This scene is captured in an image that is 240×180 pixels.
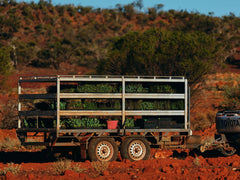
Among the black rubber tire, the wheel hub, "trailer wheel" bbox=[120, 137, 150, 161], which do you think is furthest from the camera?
the black rubber tire

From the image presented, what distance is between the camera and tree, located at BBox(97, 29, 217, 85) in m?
29.3

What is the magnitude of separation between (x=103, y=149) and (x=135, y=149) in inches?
45.1

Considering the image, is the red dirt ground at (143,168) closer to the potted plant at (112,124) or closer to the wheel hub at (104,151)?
the wheel hub at (104,151)

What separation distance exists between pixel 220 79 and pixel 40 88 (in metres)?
17.6

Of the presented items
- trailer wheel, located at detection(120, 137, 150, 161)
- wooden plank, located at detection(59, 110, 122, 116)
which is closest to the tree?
trailer wheel, located at detection(120, 137, 150, 161)

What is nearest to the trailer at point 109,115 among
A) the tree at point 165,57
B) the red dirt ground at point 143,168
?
the red dirt ground at point 143,168

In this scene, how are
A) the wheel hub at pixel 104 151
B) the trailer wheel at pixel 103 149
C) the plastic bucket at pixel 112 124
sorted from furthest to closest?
the plastic bucket at pixel 112 124
the wheel hub at pixel 104 151
the trailer wheel at pixel 103 149

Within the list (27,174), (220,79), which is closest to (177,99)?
(27,174)

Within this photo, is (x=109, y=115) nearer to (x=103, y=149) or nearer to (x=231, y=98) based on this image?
(x=103, y=149)

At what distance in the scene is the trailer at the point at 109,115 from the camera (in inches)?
568

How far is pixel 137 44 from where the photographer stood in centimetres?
3042

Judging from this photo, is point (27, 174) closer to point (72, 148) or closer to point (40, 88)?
point (72, 148)

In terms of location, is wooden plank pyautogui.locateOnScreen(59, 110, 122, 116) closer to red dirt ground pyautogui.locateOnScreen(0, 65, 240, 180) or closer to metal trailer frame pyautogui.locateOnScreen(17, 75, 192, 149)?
metal trailer frame pyautogui.locateOnScreen(17, 75, 192, 149)

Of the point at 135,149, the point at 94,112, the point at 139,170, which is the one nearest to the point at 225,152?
the point at 135,149
